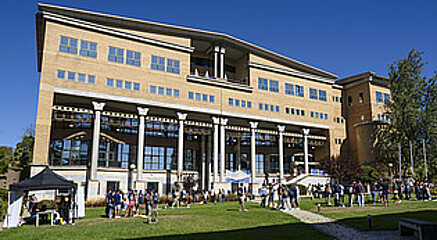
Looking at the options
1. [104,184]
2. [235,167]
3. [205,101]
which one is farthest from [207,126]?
[104,184]

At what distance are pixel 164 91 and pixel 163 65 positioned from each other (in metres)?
3.20

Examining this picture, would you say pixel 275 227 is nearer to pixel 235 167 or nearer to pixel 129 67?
pixel 129 67

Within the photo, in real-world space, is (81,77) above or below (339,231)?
above

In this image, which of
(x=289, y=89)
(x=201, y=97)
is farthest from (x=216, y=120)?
(x=289, y=89)

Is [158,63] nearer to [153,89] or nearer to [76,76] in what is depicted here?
[153,89]

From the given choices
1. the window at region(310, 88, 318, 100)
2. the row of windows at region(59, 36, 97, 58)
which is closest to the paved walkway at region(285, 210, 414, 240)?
the row of windows at region(59, 36, 97, 58)

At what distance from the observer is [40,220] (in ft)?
64.6

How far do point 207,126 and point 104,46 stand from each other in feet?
49.8

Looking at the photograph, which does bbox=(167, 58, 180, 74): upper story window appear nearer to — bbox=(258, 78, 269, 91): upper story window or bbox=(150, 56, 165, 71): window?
bbox=(150, 56, 165, 71): window

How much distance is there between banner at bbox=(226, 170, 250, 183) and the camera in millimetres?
41569

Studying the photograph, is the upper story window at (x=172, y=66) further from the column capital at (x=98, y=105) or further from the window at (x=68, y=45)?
the window at (x=68, y=45)

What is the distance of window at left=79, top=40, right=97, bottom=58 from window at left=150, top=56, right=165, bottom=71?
6.41 m

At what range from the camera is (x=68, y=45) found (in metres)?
35.5

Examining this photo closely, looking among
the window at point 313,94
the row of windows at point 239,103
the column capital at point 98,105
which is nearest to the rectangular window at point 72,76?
the column capital at point 98,105
